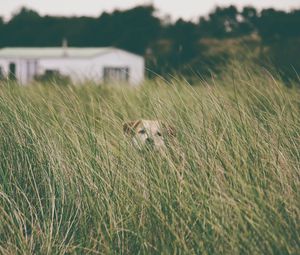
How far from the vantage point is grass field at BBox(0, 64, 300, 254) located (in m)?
2.26

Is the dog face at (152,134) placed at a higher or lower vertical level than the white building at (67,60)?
higher

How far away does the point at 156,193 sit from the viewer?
8.39 feet

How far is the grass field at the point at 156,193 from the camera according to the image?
226 cm

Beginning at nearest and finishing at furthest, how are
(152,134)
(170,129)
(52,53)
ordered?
(152,134) < (170,129) < (52,53)

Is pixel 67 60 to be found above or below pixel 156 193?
below

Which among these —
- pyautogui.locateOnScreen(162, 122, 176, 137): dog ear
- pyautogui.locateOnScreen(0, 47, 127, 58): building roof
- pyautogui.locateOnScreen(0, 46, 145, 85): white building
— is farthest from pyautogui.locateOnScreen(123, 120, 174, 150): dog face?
pyautogui.locateOnScreen(0, 47, 127, 58): building roof

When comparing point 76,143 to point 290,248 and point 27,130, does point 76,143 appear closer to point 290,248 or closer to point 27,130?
point 27,130

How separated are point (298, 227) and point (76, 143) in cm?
123

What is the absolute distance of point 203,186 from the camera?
2.59 meters

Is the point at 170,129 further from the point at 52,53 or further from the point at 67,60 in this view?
the point at 52,53

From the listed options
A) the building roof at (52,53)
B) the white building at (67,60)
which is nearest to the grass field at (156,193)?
the white building at (67,60)

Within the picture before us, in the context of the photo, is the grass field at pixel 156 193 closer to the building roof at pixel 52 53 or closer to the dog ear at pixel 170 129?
the dog ear at pixel 170 129

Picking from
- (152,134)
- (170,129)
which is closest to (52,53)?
(170,129)

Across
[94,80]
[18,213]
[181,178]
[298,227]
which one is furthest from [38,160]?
[94,80]
